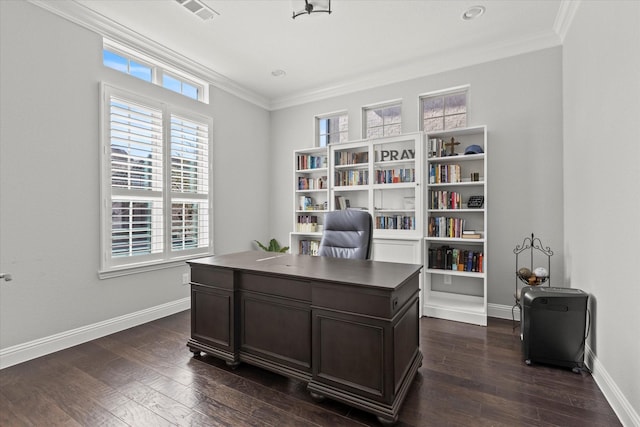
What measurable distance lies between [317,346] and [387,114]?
340cm

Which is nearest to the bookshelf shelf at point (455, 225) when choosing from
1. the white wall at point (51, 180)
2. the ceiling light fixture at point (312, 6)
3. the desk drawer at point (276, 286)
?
the ceiling light fixture at point (312, 6)

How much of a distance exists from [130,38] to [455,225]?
4.07 meters

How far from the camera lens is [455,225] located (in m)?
3.61

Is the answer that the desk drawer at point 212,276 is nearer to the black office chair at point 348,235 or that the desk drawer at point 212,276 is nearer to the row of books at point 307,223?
the black office chair at point 348,235

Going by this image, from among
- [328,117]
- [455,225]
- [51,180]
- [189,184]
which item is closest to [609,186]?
[455,225]

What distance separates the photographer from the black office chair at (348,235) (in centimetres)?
288

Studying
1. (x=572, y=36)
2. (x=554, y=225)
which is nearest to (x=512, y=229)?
(x=554, y=225)

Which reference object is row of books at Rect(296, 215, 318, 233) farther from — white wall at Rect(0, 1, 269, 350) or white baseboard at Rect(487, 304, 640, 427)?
white baseboard at Rect(487, 304, 640, 427)

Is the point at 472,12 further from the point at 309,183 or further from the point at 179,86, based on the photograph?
the point at 179,86

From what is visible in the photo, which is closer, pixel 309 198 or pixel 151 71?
pixel 151 71

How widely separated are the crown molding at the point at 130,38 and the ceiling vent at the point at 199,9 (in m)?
0.82

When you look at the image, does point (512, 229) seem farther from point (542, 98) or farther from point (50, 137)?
point (50, 137)

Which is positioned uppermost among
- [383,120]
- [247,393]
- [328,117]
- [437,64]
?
[437,64]

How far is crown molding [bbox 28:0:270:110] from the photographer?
2.77m
